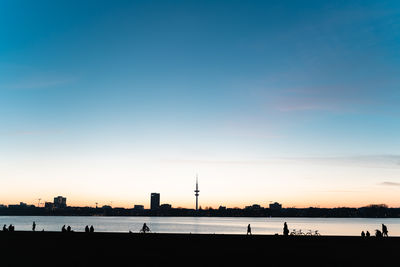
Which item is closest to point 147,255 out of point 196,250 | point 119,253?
point 119,253

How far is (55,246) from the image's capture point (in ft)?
107

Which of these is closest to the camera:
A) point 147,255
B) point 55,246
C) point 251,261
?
point 251,261

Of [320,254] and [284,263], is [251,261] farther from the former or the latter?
[320,254]

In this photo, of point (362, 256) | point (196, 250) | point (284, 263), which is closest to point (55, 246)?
point (196, 250)

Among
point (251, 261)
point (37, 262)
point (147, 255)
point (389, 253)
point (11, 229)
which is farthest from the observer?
point (11, 229)

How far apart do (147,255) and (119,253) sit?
254 cm

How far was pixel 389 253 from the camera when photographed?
29.5 m

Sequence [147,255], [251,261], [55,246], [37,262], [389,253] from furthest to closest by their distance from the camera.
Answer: [55,246], [389,253], [147,255], [251,261], [37,262]

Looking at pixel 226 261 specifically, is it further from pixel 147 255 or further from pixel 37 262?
pixel 37 262

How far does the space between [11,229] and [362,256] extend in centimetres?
4486

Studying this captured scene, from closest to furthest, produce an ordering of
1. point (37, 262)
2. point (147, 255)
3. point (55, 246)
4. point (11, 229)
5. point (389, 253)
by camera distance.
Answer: point (37, 262), point (147, 255), point (389, 253), point (55, 246), point (11, 229)

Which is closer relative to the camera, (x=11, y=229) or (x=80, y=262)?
(x=80, y=262)

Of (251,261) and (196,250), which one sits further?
(196,250)

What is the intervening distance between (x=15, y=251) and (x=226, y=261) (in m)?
16.7
